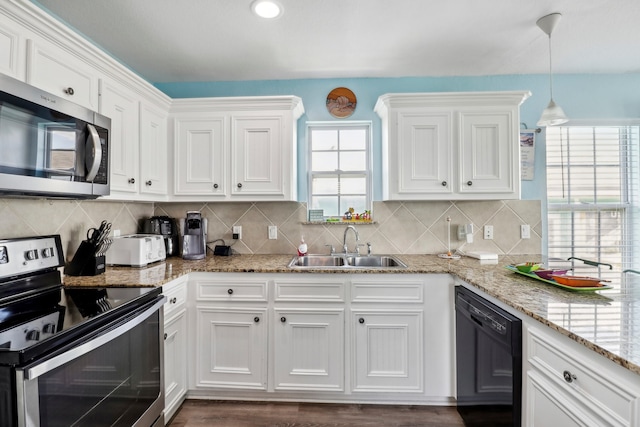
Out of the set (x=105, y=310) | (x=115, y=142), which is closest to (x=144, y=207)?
(x=115, y=142)

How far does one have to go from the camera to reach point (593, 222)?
2568 millimetres

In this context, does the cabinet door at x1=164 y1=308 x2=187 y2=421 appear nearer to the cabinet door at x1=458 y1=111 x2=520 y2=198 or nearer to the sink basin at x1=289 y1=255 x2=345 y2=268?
the sink basin at x1=289 y1=255 x2=345 y2=268

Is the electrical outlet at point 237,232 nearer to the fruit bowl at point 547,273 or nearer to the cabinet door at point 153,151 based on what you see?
the cabinet door at point 153,151

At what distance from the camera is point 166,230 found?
2.46 metres

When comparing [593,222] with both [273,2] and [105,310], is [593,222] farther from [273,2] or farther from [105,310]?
[105,310]

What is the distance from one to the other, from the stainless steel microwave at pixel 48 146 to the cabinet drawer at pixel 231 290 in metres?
0.80

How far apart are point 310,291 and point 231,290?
0.51 metres

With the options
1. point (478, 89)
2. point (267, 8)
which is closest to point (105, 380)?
point (267, 8)

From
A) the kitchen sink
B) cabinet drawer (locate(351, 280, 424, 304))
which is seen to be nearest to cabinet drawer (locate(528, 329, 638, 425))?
cabinet drawer (locate(351, 280, 424, 304))

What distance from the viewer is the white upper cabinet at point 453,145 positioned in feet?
7.45

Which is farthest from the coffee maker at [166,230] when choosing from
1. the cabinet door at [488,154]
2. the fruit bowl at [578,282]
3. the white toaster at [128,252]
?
the fruit bowl at [578,282]

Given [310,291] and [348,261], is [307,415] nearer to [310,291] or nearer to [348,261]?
[310,291]

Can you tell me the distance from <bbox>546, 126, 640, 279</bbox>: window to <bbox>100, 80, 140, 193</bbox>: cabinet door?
10.4ft

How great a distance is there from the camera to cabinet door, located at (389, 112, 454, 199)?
230 cm
